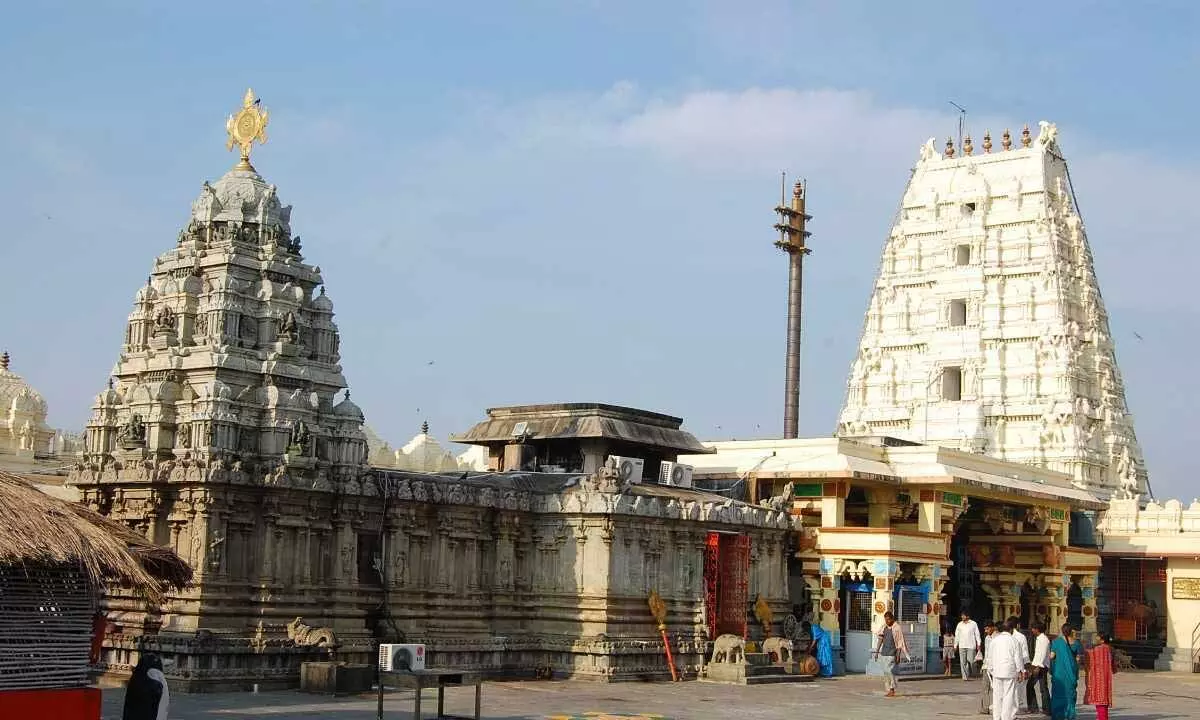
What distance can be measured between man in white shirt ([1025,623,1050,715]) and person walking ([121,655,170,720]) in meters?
16.6

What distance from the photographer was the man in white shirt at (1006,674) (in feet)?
82.2

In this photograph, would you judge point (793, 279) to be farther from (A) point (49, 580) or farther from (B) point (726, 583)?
(A) point (49, 580)

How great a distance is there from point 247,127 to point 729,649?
17.2m

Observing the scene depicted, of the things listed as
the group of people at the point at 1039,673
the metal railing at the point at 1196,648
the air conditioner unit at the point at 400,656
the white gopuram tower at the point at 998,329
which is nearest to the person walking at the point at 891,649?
the group of people at the point at 1039,673

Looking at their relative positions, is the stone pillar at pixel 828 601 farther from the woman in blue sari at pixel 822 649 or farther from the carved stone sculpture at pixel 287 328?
the carved stone sculpture at pixel 287 328

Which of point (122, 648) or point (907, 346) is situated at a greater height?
point (907, 346)

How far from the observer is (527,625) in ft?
123

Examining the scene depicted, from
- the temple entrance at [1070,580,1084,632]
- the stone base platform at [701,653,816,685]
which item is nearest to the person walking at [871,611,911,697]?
the stone base platform at [701,653,816,685]

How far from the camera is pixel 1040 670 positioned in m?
28.5

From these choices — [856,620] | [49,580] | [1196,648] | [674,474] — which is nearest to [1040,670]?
[856,620]

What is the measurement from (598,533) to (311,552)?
25.2ft

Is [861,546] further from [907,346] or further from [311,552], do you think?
[907,346]

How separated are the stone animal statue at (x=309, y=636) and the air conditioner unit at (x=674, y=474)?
13.6 meters

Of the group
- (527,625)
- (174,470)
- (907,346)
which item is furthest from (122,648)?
(907,346)
